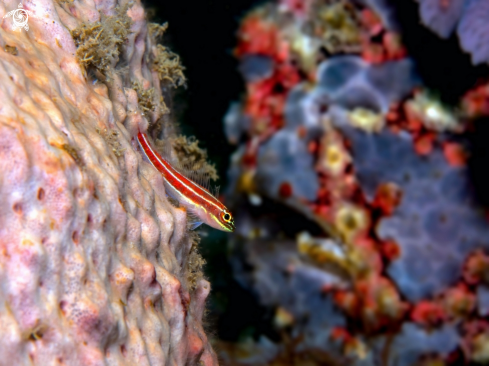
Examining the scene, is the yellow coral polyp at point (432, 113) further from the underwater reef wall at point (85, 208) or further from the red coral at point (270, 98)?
the underwater reef wall at point (85, 208)

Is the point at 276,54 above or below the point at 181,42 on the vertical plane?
below

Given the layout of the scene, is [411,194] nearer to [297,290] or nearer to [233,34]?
[297,290]

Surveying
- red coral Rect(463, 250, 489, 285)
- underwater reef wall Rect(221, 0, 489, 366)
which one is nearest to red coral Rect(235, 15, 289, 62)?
underwater reef wall Rect(221, 0, 489, 366)

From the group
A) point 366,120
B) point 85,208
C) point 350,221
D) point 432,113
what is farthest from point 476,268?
point 85,208

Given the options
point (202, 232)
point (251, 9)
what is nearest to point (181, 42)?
point (251, 9)

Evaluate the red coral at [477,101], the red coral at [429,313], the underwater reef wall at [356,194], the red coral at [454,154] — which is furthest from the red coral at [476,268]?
the red coral at [477,101]

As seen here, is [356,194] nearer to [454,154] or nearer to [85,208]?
[454,154]

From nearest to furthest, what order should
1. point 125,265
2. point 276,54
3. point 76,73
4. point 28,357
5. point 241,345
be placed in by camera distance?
point 28,357 < point 125,265 < point 76,73 < point 276,54 < point 241,345
